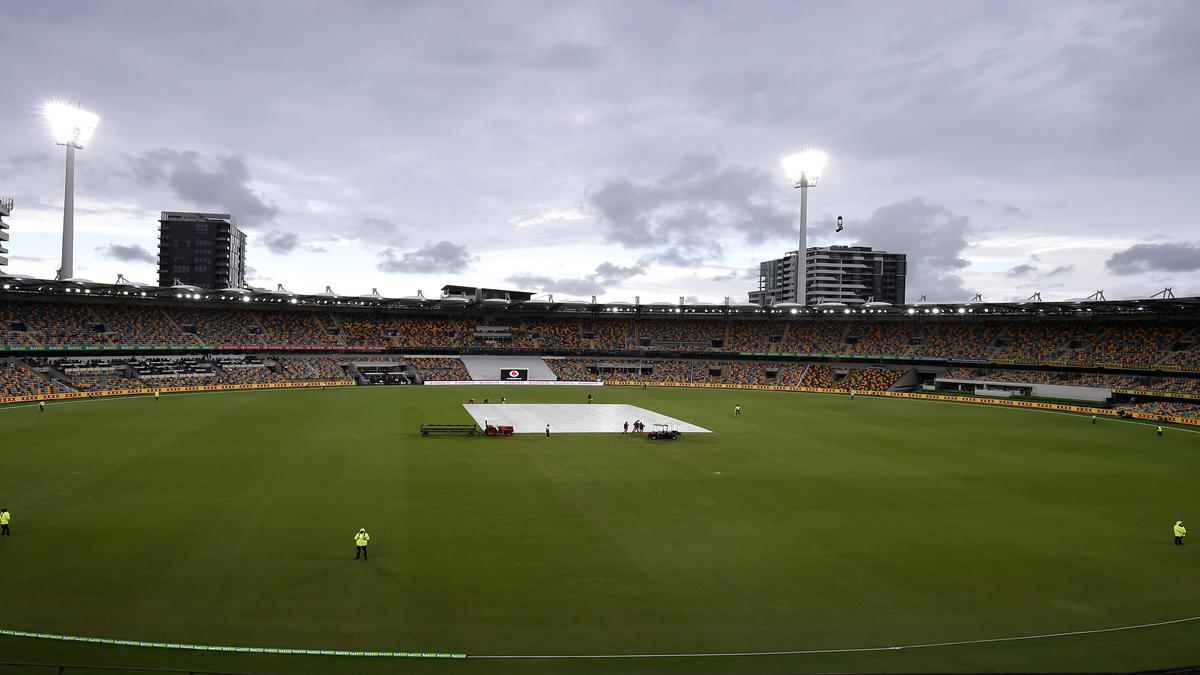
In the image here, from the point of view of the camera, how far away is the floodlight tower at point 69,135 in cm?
6469

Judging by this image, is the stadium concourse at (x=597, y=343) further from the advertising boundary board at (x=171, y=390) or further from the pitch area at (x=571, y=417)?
the pitch area at (x=571, y=417)

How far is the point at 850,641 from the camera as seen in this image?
49.5 feet

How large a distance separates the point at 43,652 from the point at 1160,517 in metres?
34.8

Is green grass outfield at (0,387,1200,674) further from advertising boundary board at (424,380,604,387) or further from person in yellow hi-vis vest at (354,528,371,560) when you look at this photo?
advertising boundary board at (424,380,604,387)

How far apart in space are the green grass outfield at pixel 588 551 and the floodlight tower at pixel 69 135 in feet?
116

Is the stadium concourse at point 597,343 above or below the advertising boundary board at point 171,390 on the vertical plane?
above

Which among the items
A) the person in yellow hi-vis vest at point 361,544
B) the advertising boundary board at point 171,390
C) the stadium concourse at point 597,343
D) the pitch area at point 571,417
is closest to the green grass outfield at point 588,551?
the person in yellow hi-vis vest at point 361,544

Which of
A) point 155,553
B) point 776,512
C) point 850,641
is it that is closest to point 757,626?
point 850,641

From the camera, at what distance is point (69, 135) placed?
214ft

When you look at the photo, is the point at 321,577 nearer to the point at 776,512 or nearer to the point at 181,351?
the point at 776,512

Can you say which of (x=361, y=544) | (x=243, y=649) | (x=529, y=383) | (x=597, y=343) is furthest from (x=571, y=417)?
(x=597, y=343)

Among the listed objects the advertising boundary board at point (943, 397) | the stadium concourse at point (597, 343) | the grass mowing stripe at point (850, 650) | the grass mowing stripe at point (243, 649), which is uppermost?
the stadium concourse at point (597, 343)

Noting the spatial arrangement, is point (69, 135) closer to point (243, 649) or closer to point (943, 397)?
point (243, 649)

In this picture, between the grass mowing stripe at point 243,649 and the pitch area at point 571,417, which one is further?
the pitch area at point 571,417
